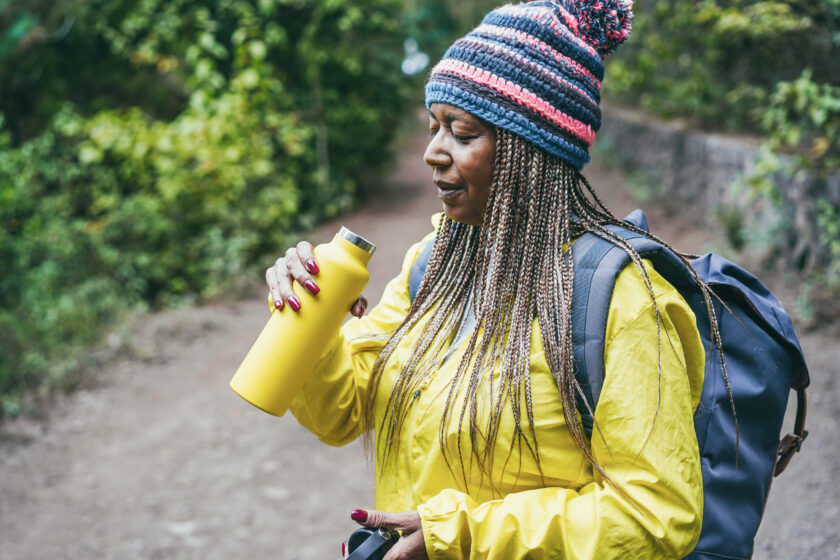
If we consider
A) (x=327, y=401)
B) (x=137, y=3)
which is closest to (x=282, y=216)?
(x=137, y=3)

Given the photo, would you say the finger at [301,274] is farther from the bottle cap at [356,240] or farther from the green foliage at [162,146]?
the green foliage at [162,146]

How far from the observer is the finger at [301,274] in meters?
1.56

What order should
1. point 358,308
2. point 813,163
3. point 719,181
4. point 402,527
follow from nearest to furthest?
point 402,527
point 358,308
point 813,163
point 719,181

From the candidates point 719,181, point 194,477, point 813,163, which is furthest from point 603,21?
point 719,181

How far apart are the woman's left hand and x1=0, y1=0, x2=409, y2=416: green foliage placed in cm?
469

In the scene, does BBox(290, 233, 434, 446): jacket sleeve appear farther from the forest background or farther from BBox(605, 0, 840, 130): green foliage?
BBox(605, 0, 840, 130): green foliage

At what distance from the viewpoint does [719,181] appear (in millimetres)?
7488

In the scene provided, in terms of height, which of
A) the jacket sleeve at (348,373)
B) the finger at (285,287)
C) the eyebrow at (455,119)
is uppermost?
the eyebrow at (455,119)

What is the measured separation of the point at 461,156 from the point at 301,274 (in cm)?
42

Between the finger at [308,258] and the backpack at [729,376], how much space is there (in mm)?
550

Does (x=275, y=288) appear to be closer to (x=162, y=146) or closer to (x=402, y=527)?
(x=402, y=527)

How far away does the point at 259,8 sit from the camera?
908cm

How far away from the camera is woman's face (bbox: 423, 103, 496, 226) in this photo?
1.52 meters

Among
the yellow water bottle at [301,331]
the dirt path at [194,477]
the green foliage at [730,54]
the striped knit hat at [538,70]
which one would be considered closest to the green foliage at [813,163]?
the green foliage at [730,54]
